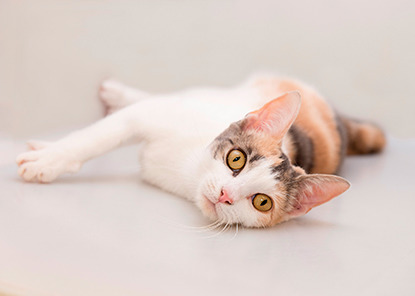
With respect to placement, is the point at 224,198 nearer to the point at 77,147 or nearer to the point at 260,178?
the point at 260,178

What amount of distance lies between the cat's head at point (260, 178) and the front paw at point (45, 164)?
51cm

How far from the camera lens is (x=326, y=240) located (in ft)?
5.10

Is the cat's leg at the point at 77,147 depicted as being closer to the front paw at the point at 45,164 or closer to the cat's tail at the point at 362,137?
the front paw at the point at 45,164

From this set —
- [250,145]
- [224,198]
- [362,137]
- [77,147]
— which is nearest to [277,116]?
[250,145]

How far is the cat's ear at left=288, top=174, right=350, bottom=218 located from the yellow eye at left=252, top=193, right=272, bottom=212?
120 millimetres

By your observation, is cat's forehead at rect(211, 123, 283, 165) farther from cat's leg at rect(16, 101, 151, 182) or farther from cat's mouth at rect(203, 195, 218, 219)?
cat's leg at rect(16, 101, 151, 182)

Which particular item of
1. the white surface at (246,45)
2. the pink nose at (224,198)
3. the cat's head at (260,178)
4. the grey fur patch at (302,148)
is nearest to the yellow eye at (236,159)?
the cat's head at (260,178)

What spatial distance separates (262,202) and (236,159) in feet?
0.55

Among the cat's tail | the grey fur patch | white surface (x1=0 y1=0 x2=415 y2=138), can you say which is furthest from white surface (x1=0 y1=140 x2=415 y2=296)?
white surface (x1=0 y1=0 x2=415 y2=138)

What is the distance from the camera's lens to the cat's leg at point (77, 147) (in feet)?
5.37

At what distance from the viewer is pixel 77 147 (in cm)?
169

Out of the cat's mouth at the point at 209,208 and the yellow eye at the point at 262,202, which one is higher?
the yellow eye at the point at 262,202

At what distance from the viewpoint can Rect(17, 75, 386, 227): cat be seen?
4.95 ft

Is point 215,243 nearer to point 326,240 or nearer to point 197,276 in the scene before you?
point 197,276
